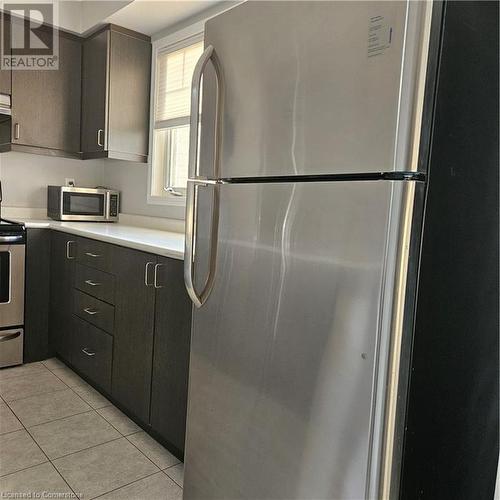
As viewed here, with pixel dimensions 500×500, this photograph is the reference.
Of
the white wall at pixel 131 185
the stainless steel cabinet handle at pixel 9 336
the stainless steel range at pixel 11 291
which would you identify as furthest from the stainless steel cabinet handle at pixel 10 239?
the white wall at pixel 131 185

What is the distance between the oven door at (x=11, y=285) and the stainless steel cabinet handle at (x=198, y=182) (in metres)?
1.89

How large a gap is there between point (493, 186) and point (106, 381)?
2091mm

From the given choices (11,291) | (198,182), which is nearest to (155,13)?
(11,291)

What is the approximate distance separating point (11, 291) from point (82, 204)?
2.85 feet

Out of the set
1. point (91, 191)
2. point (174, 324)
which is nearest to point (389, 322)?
point (174, 324)

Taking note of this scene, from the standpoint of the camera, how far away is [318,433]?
44.3 inches

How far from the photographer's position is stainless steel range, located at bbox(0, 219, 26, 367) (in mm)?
2857

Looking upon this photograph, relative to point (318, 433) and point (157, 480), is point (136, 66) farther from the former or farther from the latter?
point (318, 433)

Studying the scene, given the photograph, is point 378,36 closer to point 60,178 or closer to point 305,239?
point 305,239

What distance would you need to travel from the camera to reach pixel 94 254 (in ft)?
8.50

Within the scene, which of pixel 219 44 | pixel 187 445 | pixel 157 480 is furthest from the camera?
pixel 157 480

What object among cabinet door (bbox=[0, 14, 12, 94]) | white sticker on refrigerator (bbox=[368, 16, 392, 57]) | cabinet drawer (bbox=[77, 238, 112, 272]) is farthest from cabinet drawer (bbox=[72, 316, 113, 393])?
white sticker on refrigerator (bbox=[368, 16, 392, 57])

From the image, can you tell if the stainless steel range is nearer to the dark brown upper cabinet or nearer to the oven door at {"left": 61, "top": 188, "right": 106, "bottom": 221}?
the oven door at {"left": 61, "top": 188, "right": 106, "bottom": 221}

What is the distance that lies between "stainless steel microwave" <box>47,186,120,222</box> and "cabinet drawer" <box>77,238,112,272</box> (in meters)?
0.78
